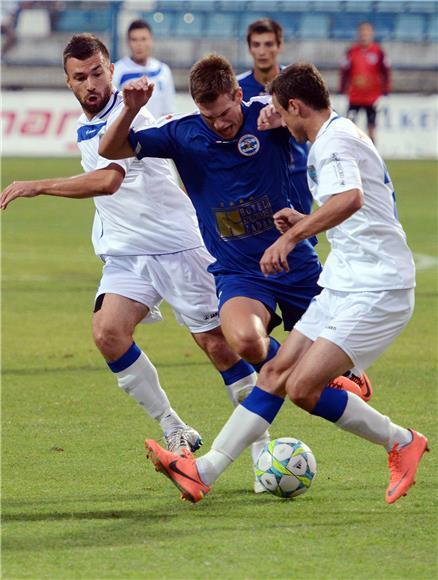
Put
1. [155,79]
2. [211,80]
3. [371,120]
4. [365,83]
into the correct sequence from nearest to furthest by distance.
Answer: [211,80] → [155,79] → [371,120] → [365,83]

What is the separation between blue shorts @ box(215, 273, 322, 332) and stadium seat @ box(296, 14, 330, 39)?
1263 inches

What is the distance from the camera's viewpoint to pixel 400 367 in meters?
9.67

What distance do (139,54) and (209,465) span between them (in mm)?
9229

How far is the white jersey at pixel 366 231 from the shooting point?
562cm

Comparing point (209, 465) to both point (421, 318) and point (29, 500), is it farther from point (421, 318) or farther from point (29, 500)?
point (421, 318)

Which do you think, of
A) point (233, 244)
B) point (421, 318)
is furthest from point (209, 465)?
point (421, 318)

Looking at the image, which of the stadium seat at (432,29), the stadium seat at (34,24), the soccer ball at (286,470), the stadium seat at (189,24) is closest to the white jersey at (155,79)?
the soccer ball at (286,470)

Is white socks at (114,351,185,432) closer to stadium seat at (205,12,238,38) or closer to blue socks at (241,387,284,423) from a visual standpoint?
blue socks at (241,387,284,423)

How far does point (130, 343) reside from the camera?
673 centimetres

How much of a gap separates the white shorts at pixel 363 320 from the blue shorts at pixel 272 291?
0.70 m

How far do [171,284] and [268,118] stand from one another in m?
1.15

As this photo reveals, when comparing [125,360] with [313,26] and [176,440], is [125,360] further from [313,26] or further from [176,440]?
[313,26]

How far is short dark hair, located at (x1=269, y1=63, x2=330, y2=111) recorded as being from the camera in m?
5.68

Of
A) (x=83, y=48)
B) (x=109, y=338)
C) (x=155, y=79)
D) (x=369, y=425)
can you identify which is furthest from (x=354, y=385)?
(x=155, y=79)
